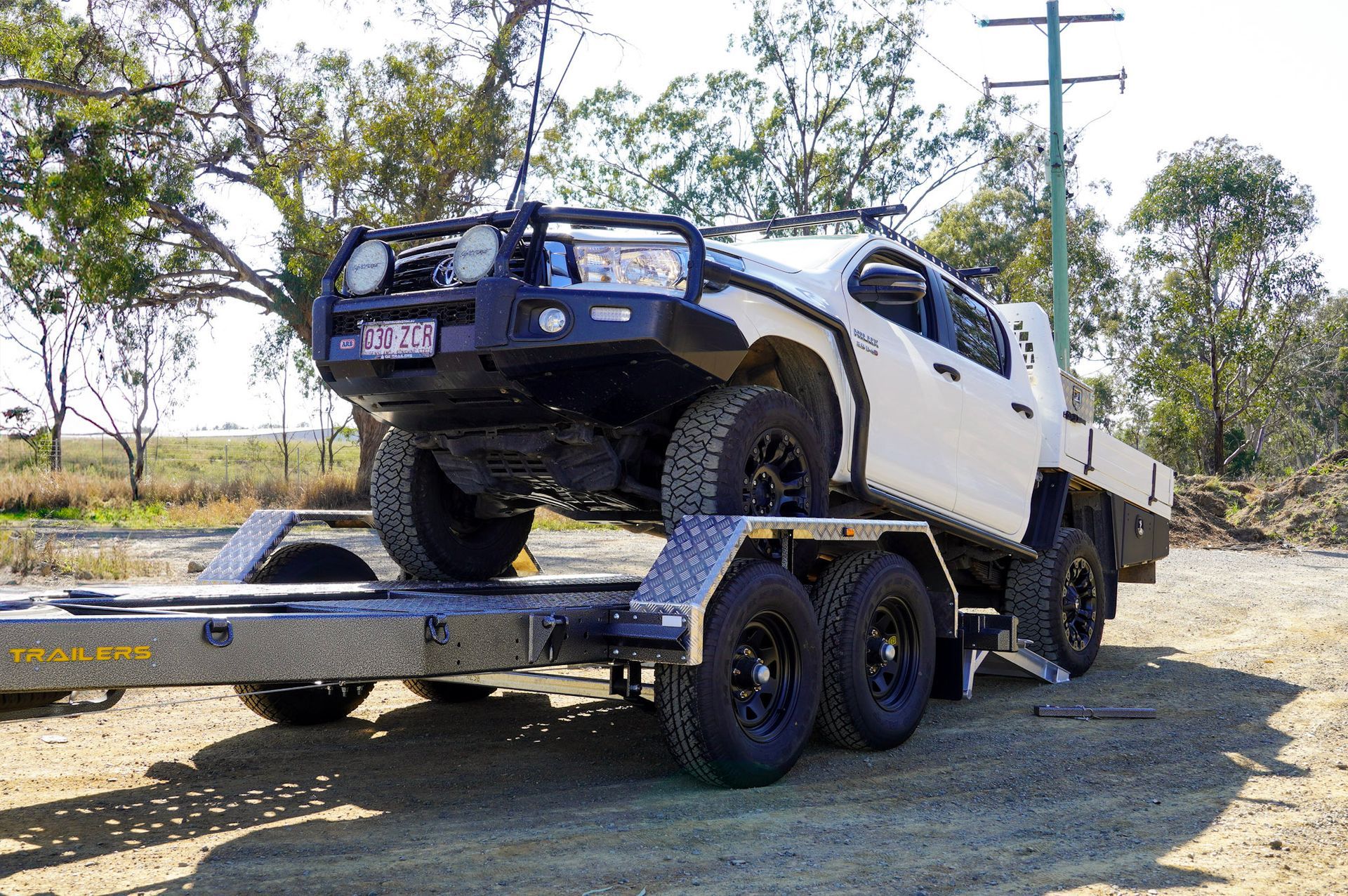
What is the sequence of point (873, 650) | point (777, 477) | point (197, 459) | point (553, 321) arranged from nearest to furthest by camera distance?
point (553, 321) < point (777, 477) < point (873, 650) < point (197, 459)

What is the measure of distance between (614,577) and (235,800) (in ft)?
6.98

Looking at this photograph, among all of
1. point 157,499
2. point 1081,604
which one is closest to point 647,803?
point 1081,604

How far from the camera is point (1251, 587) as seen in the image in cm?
1393

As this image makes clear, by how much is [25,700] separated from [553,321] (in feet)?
7.02

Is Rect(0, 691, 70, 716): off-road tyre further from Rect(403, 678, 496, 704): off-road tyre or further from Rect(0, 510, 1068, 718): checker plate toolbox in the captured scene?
Rect(403, 678, 496, 704): off-road tyre

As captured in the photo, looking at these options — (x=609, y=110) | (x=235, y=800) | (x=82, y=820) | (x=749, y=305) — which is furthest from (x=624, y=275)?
(x=609, y=110)

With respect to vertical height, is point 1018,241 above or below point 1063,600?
above

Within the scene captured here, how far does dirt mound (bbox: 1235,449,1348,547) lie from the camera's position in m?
22.2

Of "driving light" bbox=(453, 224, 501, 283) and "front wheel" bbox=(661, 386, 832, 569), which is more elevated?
"driving light" bbox=(453, 224, 501, 283)

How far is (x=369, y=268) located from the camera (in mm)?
4980

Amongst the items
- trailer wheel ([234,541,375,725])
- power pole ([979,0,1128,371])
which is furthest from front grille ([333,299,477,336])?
power pole ([979,0,1128,371])

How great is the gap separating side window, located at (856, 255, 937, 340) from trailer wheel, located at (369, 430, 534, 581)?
7.59ft

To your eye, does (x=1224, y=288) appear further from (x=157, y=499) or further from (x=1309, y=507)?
(x=157, y=499)

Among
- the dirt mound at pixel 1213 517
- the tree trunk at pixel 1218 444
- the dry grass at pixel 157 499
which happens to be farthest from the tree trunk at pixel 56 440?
the tree trunk at pixel 1218 444
